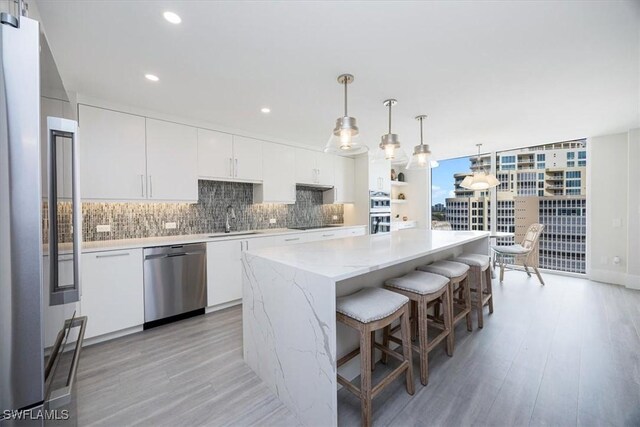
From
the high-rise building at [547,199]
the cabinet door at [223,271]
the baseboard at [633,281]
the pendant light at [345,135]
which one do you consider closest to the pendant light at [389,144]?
the pendant light at [345,135]

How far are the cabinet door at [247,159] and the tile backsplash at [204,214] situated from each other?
0.32 m

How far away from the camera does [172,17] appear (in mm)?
1527

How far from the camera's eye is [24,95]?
654mm

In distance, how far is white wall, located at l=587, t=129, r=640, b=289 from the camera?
379 centimetres

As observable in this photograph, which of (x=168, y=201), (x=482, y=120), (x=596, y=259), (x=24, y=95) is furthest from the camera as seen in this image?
(x=596, y=259)

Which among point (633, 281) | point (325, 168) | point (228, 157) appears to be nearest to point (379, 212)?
point (325, 168)

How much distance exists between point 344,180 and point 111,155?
141 inches

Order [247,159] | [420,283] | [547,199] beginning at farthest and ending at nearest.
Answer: [547,199], [247,159], [420,283]

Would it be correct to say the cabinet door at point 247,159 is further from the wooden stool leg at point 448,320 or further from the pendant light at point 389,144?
the wooden stool leg at point 448,320

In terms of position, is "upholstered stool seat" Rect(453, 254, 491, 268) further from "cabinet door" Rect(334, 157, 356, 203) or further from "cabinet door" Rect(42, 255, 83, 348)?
"cabinet door" Rect(42, 255, 83, 348)

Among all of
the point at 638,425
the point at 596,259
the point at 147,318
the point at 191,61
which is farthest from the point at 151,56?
the point at 596,259

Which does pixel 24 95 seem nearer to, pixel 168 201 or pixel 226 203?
pixel 168 201

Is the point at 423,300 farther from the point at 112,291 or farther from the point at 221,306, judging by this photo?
the point at 112,291

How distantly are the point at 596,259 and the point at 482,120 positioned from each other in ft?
10.3
